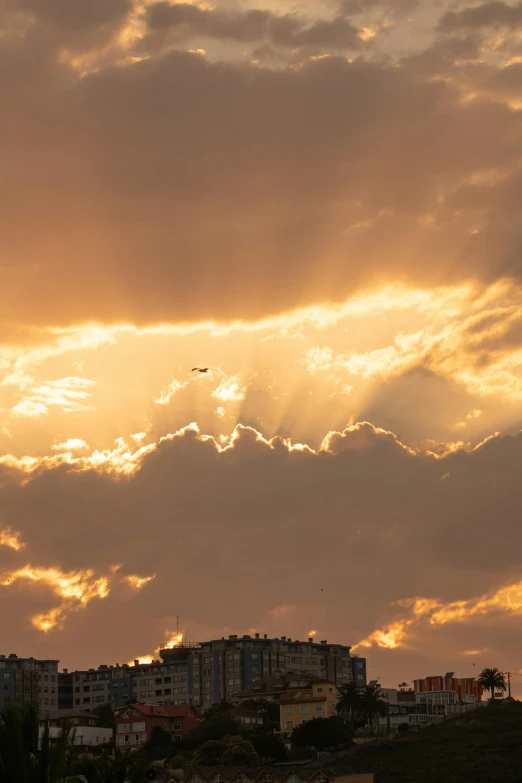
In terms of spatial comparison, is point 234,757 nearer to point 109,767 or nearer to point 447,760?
point 447,760

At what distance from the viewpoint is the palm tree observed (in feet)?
130

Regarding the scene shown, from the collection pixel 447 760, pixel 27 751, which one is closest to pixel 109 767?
pixel 27 751

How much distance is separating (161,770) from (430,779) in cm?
14155

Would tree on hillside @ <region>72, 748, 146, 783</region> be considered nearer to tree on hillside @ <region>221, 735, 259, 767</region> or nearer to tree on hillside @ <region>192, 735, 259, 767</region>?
tree on hillside @ <region>221, 735, 259, 767</region>

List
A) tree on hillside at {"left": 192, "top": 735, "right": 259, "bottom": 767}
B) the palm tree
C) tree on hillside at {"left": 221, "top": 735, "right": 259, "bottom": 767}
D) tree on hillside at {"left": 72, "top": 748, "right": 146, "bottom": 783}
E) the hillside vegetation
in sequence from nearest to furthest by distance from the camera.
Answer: the palm tree → tree on hillside at {"left": 72, "top": 748, "right": 146, "bottom": 783} → the hillside vegetation → tree on hillside at {"left": 221, "top": 735, "right": 259, "bottom": 767} → tree on hillside at {"left": 192, "top": 735, "right": 259, "bottom": 767}

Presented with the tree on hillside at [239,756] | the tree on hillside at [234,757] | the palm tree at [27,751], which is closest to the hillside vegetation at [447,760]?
the tree on hillside at [239,756]

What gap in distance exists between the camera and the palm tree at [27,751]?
3975cm

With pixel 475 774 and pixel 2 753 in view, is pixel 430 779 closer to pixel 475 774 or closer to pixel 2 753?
pixel 475 774

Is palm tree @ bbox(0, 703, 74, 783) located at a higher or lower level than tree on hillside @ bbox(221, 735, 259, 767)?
higher

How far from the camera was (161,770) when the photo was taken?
39875mm

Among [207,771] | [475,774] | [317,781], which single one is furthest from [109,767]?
[207,771]

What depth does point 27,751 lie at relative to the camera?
133 feet

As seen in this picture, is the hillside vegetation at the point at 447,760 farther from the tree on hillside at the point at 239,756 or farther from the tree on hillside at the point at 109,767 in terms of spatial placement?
the tree on hillside at the point at 109,767

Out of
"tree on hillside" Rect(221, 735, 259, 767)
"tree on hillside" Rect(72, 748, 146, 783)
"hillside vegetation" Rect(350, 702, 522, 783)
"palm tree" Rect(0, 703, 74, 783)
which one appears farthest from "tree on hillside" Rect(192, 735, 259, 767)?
"palm tree" Rect(0, 703, 74, 783)
